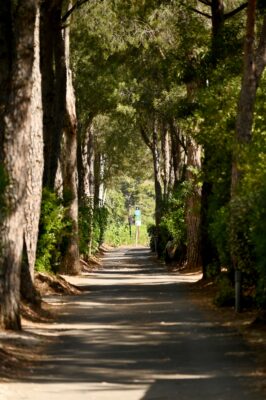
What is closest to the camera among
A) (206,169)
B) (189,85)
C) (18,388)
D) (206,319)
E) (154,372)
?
(18,388)

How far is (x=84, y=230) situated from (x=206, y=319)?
27.6m

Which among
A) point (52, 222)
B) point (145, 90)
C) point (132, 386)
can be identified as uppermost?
point (145, 90)

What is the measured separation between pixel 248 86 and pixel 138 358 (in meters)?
9.24

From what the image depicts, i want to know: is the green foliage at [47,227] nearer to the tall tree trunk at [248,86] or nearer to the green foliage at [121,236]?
the tall tree trunk at [248,86]

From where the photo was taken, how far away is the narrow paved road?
10.9 metres

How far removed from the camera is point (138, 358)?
44.8 ft

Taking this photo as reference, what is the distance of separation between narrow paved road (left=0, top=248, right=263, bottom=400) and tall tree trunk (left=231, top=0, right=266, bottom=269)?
3.02m

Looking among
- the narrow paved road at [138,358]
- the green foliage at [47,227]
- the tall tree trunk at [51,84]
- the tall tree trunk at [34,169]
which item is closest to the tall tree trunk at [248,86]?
the narrow paved road at [138,358]

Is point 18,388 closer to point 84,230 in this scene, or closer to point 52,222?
point 52,222

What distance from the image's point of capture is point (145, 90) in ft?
153

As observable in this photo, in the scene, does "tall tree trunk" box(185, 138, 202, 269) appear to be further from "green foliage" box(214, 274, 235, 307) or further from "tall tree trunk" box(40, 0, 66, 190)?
"green foliage" box(214, 274, 235, 307)

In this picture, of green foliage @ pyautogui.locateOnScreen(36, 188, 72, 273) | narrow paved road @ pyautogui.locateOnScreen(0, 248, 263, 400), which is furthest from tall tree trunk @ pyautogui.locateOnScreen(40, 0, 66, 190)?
narrow paved road @ pyautogui.locateOnScreen(0, 248, 263, 400)

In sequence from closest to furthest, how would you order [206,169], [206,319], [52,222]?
[206,319] → [206,169] → [52,222]

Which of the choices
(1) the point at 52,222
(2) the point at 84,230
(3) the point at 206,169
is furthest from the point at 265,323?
(2) the point at 84,230
